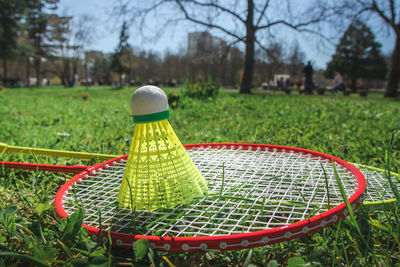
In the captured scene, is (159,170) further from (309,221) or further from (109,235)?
(309,221)

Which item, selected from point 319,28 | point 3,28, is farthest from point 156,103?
point 3,28

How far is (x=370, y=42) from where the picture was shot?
43.6 metres

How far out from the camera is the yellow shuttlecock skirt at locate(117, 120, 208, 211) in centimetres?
122

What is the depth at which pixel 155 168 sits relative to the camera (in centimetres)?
124

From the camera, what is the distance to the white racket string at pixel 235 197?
109 cm

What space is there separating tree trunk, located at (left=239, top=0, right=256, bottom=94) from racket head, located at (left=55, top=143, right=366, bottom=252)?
11.8 m

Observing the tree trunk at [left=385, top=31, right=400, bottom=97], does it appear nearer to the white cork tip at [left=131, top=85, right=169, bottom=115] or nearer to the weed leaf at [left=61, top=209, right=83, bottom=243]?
the white cork tip at [left=131, top=85, right=169, bottom=115]

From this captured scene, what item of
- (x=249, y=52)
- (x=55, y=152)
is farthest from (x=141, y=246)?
(x=249, y=52)

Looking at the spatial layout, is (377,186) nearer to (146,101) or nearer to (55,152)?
(146,101)

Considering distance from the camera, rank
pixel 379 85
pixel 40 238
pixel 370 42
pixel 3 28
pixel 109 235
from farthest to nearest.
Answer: pixel 379 85 < pixel 370 42 < pixel 3 28 < pixel 40 238 < pixel 109 235

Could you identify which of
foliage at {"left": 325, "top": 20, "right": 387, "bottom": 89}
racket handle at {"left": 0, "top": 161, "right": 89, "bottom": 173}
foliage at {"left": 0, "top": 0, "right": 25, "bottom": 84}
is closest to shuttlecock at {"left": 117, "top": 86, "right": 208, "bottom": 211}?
racket handle at {"left": 0, "top": 161, "right": 89, "bottom": 173}

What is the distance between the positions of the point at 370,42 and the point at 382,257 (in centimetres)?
5129

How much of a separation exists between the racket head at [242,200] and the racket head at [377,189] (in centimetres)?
9

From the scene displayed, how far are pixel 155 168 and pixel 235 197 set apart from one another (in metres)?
0.36
